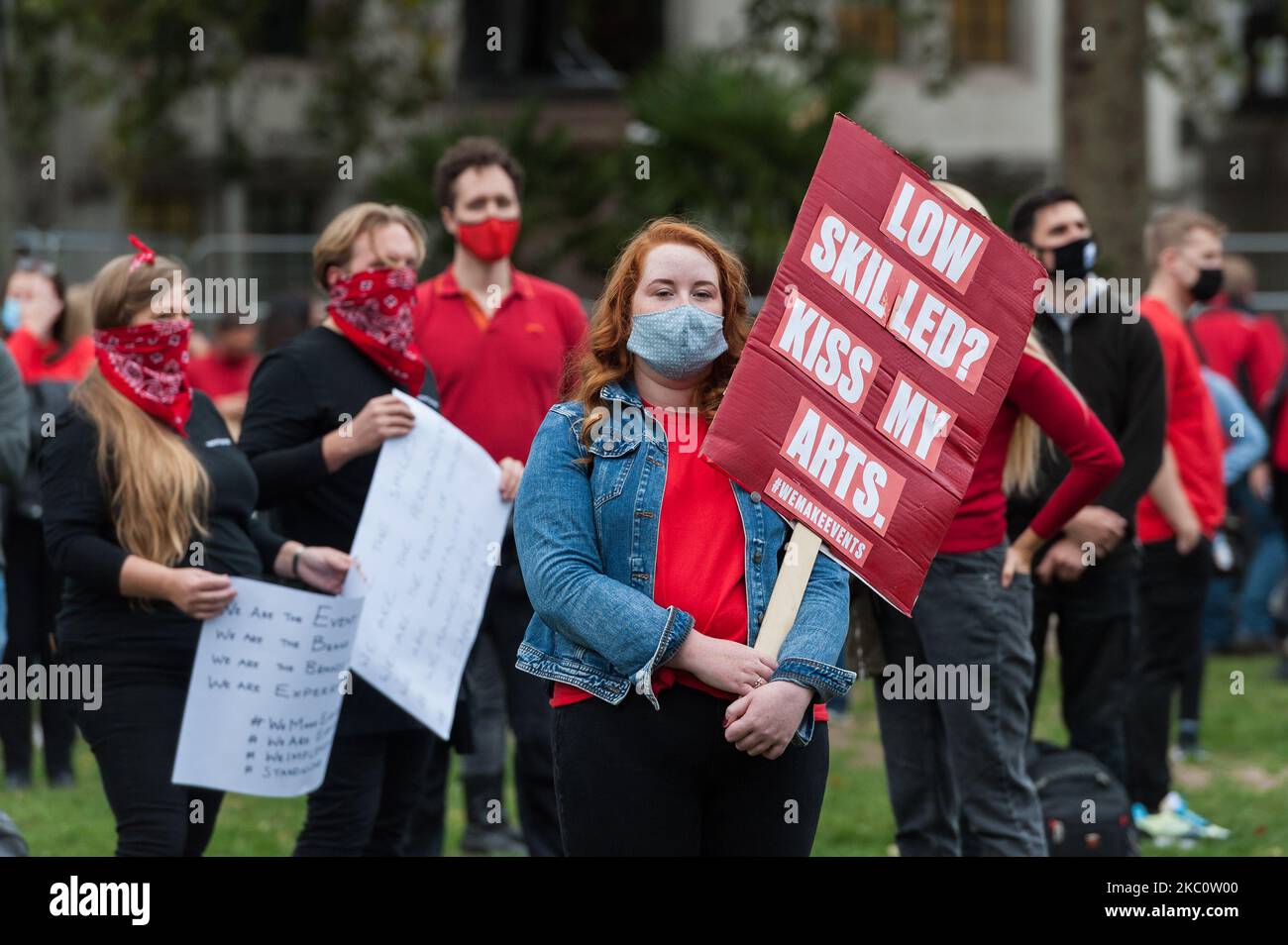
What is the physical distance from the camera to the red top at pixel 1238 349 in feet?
39.9

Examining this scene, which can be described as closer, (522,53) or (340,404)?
(340,404)

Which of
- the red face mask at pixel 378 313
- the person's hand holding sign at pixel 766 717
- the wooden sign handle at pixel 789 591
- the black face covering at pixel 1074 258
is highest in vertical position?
the black face covering at pixel 1074 258

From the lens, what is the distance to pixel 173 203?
31031 millimetres

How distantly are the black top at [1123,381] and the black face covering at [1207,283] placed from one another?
0.96 metres

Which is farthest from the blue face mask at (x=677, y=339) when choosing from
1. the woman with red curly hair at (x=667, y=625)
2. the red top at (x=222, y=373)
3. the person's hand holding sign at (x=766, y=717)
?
the red top at (x=222, y=373)

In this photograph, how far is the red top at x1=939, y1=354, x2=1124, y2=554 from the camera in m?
5.52

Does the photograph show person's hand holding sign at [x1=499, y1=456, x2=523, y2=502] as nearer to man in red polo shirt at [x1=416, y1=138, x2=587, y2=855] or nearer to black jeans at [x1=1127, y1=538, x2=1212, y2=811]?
man in red polo shirt at [x1=416, y1=138, x2=587, y2=855]

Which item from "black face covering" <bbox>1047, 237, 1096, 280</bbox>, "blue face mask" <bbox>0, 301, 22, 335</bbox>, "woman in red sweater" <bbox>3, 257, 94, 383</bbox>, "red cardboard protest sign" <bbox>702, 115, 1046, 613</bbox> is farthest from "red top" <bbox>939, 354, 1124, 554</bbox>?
"blue face mask" <bbox>0, 301, 22, 335</bbox>

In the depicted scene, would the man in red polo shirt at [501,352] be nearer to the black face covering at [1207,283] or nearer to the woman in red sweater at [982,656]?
the woman in red sweater at [982,656]

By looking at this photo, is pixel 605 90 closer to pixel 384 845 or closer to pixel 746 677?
pixel 384 845

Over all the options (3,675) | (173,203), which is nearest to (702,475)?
(3,675)

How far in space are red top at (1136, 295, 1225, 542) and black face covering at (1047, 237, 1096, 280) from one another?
1.14 m
